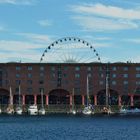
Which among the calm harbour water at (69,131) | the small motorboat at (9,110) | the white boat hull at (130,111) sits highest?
the small motorboat at (9,110)

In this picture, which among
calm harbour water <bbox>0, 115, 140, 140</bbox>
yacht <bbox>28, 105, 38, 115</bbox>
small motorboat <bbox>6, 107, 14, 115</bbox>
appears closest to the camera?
calm harbour water <bbox>0, 115, 140, 140</bbox>

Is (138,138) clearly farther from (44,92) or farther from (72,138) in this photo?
(44,92)

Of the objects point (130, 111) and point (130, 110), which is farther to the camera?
point (130, 110)

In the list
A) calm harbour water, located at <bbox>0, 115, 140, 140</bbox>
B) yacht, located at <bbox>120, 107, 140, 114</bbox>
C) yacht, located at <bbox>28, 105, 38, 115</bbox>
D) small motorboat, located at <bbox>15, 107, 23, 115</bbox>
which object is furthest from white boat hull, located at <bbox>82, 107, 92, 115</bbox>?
calm harbour water, located at <bbox>0, 115, 140, 140</bbox>

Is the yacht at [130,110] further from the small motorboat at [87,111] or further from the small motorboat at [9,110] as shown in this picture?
the small motorboat at [9,110]

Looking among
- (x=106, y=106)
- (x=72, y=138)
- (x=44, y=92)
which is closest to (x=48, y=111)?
(x=44, y=92)

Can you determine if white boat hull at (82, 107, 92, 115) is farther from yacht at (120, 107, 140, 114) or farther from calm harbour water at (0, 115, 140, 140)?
calm harbour water at (0, 115, 140, 140)

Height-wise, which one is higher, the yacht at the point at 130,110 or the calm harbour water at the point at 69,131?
the yacht at the point at 130,110

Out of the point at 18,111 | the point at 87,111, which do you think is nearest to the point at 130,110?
the point at 87,111

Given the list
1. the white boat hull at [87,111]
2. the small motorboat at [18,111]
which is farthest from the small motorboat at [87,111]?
the small motorboat at [18,111]

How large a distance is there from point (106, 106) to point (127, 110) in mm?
6899

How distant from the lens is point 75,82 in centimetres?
19988

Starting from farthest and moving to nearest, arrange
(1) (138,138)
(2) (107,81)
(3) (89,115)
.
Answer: (2) (107,81) → (3) (89,115) → (1) (138,138)

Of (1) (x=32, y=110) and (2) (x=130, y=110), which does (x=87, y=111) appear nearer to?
(2) (x=130, y=110)
